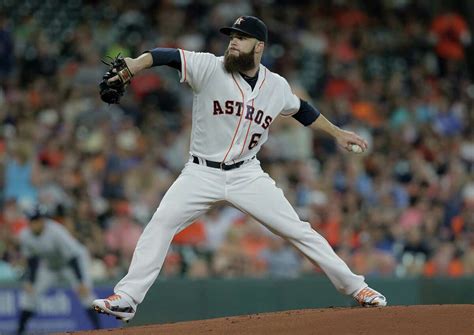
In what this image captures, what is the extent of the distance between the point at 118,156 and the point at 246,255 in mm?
1927

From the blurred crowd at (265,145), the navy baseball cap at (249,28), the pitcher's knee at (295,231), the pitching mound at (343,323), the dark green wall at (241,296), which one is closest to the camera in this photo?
the pitching mound at (343,323)

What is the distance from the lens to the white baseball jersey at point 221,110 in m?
6.82

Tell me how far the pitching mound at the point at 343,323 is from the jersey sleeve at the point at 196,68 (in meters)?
1.49

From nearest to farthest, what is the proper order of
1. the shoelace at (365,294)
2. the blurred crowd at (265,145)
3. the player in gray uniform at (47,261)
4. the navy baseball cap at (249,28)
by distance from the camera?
the navy baseball cap at (249,28), the shoelace at (365,294), the player in gray uniform at (47,261), the blurred crowd at (265,145)

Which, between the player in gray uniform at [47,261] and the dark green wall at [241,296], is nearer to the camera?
the player in gray uniform at [47,261]

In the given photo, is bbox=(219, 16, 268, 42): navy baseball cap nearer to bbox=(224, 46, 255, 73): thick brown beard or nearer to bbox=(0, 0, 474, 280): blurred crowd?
bbox=(224, 46, 255, 73): thick brown beard

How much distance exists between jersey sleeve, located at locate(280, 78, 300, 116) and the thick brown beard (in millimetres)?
388

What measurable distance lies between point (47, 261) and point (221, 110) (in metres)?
5.03

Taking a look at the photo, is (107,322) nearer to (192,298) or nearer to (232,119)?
(192,298)

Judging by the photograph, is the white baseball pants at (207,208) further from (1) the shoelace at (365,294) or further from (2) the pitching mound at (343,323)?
(2) the pitching mound at (343,323)

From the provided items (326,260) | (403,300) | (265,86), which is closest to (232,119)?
(265,86)

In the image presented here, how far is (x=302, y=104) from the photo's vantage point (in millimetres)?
7375

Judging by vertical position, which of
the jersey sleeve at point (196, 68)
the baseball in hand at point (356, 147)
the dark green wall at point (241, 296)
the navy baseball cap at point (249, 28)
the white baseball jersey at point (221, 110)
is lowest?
the dark green wall at point (241, 296)

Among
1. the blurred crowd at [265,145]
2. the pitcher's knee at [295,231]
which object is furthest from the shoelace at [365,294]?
the blurred crowd at [265,145]
